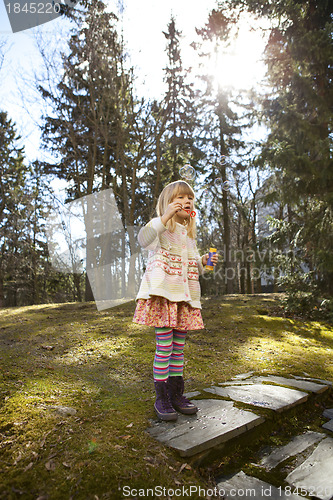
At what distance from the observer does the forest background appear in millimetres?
7254

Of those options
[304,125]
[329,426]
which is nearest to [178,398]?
[329,426]

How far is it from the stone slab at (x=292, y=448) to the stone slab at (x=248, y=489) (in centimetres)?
21

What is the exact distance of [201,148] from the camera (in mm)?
15242

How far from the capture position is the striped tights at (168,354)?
2445mm

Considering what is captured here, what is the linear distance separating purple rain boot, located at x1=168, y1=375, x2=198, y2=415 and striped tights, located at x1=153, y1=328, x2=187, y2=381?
52 millimetres

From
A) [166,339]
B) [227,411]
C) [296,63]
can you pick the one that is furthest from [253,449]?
[296,63]

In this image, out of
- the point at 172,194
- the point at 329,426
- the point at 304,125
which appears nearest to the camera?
the point at 329,426

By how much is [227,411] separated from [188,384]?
885 mm

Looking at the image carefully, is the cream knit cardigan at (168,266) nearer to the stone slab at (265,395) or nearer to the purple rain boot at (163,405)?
the purple rain boot at (163,405)

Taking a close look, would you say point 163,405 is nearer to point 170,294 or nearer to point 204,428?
point 204,428

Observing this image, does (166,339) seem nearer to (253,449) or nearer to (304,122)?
(253,449)

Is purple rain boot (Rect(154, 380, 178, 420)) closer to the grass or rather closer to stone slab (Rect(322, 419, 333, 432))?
the grass

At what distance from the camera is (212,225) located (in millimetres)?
20641

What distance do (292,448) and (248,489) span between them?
0.60 metres
